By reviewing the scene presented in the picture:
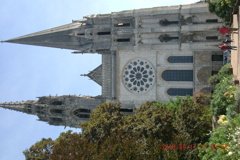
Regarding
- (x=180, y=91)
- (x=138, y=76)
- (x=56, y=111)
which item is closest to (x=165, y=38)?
(x=138, y=76)

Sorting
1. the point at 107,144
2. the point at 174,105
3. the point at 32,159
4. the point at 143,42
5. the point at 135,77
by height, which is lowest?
the point at 32,159

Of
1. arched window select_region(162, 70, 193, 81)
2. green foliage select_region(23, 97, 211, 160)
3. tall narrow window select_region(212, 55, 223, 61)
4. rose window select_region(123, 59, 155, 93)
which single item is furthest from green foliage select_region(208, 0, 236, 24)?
rose window select_region(123, 59, 155, 93)

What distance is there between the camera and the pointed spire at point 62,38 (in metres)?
36.3

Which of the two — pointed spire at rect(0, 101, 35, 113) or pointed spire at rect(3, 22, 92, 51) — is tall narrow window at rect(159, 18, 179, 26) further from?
pointed spire at rect(0, 101, 35, 113)

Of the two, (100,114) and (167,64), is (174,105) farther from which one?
(100,114)

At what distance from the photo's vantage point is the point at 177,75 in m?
33.1

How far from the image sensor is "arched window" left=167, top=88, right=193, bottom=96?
32.6 meters

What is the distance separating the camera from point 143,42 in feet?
109

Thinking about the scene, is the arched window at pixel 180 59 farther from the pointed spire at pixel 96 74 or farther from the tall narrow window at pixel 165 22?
the pointed spire at pixel 96 74

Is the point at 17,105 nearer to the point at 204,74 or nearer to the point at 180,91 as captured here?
the point at 180,91

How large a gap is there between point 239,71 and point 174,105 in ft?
33.6

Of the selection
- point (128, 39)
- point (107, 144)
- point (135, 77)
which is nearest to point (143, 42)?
point (128, 39)

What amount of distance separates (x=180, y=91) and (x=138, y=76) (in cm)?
479

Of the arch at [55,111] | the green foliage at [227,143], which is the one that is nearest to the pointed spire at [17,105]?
the arch at [55,111]
